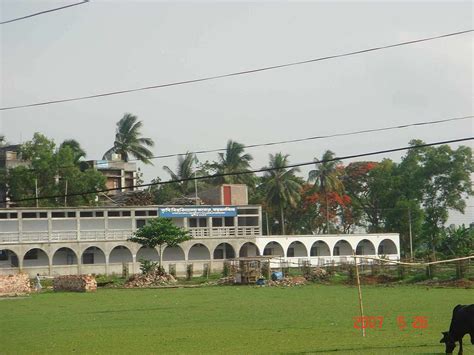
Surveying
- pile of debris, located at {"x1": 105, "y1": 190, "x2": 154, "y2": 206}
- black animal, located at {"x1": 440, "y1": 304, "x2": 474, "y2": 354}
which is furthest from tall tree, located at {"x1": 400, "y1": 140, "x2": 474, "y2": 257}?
black animal, located at {"x1": 440, "y1": 304, "x2": 474, "y2": 354}

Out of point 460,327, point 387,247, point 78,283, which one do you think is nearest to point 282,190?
point 387,247

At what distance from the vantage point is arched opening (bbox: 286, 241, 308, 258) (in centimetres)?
7081

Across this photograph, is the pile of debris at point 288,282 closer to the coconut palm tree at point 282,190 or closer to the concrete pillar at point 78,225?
the concrete pillar at point 78,225

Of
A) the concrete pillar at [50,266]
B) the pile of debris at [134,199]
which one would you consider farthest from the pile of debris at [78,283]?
the pile of debris at [134,199]

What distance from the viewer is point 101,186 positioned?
69.1m

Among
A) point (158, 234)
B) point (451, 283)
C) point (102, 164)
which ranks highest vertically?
point (102, 164)

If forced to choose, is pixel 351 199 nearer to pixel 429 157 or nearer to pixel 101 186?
pixel 429 157

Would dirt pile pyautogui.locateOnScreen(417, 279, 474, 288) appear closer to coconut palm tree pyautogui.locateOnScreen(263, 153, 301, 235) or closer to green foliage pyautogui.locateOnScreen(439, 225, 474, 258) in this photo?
green foliage pyautogui.locateOnScreen(439, 225, 474, 258)

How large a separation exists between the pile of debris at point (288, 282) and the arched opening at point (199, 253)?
2037cm

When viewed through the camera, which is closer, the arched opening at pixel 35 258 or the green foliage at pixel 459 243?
the green foliage at pixel 459 243

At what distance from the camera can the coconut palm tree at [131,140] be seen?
7531 cm

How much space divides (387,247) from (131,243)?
23865mm

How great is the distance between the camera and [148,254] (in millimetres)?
66375

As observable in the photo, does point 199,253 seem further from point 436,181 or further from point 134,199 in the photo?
point 436,181
